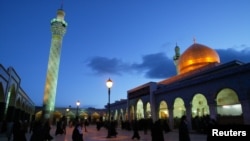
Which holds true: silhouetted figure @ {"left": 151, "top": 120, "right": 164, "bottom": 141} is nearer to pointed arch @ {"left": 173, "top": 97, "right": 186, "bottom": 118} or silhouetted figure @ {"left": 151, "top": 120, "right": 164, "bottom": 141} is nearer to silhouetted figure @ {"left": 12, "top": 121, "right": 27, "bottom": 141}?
silhouetted figure @ {"left": 12, "top": 121, "right": 27, "bottom": 141}

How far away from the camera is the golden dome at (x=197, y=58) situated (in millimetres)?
27797

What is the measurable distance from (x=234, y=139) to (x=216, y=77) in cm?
1523

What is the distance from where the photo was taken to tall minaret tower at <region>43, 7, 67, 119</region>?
40.8 m

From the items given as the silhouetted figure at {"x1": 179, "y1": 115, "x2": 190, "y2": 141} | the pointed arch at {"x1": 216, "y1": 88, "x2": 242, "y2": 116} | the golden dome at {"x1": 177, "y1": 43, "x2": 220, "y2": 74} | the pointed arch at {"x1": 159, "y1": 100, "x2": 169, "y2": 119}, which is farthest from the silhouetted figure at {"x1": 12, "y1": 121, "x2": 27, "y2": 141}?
the golden dome at {"x1": 177, "y1": 43, "x2": 220, "y2": 74}

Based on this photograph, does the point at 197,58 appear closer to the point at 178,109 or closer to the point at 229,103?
the point at 178,109

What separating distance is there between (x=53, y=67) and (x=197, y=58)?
1065 inches

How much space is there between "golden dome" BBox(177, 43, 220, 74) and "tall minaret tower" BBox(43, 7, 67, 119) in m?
24.7

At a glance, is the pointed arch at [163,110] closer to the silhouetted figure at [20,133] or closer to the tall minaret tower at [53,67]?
the silhouetted figure at [20,133]

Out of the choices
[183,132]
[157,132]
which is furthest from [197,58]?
[183,132]

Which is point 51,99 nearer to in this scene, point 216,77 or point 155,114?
point 155,114

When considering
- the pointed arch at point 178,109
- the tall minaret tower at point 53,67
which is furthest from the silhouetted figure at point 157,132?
the tall minaret tower at point 53,67

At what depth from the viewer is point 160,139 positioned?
936cm

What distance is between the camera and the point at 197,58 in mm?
28125

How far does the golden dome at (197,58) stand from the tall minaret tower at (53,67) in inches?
974
